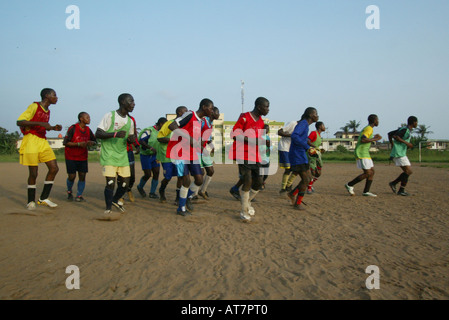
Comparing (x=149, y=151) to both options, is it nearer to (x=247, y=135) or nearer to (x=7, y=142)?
(x=247, y=135)

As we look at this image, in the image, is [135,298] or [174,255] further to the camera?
[174,255]

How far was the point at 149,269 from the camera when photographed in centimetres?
316

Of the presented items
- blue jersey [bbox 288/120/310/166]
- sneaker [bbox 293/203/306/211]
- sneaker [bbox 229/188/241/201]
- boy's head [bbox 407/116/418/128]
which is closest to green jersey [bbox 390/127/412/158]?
boy's head [bbox 407/116/418/128]

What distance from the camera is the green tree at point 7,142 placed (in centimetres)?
4906

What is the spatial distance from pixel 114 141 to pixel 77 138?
2133 mm

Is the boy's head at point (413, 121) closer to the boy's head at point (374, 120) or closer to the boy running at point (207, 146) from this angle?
the boy's head at point (374, 120)

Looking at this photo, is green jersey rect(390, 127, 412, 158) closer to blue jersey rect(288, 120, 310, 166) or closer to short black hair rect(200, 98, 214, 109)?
blue jersey rect(288, 120, 310, 166)

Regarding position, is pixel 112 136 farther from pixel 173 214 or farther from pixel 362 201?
pixel 362 201

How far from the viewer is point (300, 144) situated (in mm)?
5961

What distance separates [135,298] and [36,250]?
206 centimetres

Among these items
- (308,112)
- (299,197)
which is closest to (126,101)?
(308,112)

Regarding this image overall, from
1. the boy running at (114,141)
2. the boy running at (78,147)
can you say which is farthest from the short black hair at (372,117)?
the boy running at (78,147)

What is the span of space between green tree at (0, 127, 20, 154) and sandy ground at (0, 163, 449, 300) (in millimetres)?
53395

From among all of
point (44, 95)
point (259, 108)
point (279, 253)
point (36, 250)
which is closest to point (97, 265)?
point (36, 250)
